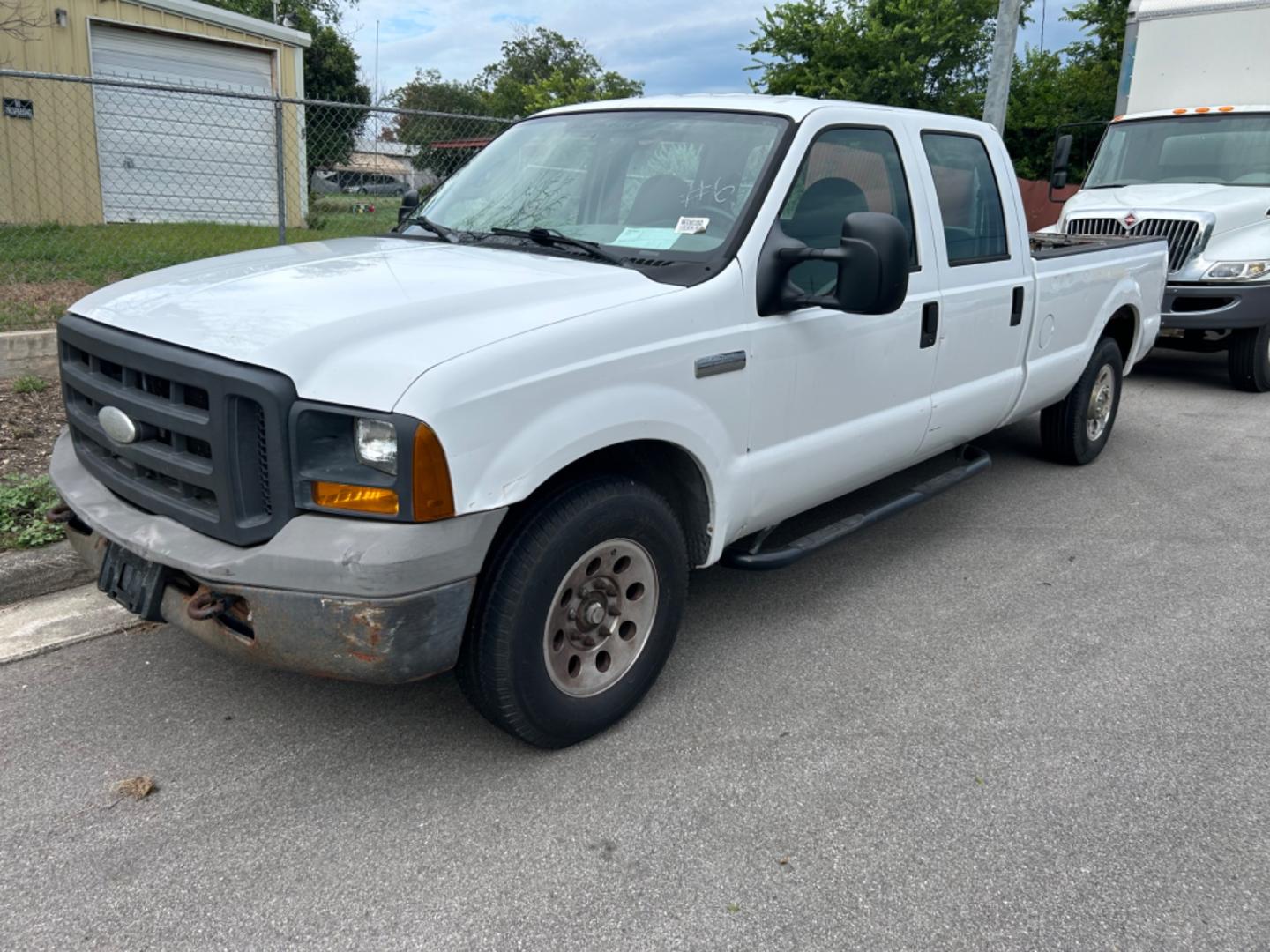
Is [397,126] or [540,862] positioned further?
[397,126]

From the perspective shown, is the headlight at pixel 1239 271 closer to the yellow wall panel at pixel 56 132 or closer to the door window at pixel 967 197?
the door window at pixel 967 197

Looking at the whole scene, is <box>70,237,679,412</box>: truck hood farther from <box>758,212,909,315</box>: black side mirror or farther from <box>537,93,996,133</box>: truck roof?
<box>537,93,996,133</box>: truck roof

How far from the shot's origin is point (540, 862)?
267cm

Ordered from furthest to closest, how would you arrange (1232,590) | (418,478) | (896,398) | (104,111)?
(104,111)
(1232,590)
(896,398)
(418,478)

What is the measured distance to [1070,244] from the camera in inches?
254

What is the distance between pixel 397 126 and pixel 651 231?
261 inches

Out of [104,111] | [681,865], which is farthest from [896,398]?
[104,111]

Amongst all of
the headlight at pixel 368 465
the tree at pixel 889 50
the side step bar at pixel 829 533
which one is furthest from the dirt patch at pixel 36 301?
the tree at pixel 889 50

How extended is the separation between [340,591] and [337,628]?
10 cm

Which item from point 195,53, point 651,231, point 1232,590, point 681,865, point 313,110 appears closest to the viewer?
point 681,865

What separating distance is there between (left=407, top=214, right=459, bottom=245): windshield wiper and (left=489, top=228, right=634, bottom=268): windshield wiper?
157 mm

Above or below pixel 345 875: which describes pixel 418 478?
above

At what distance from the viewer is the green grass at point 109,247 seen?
7537mm

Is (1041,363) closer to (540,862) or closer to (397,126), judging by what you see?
(540,862)
